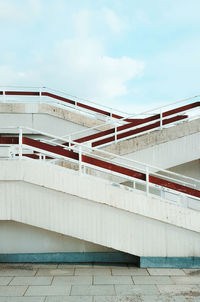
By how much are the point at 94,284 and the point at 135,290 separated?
0.80 meters

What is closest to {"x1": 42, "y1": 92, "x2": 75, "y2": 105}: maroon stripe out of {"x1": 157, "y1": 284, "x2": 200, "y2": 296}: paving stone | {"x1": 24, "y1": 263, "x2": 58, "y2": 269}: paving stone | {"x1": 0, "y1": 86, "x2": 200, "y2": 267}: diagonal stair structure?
{"x1": 0, "y1": 86, "x2": 200, "y2": 267}: diagonal stair structure

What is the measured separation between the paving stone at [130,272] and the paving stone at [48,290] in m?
1.29

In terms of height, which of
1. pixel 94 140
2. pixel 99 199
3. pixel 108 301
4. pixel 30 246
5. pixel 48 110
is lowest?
pixel 108 301

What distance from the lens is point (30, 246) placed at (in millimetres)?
7000

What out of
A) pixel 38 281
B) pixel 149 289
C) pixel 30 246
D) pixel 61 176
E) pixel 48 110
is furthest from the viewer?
pixel 48 110

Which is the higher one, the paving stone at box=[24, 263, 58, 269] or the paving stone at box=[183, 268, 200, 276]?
the paving stone at box=[24, 263, 58, 269]

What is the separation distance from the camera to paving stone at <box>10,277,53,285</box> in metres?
5.61

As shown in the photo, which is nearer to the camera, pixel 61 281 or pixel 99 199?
pixel 61 281

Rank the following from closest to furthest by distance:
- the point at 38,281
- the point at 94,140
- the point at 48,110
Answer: the point at 38,281, the point at 94,140, the point at 48,110

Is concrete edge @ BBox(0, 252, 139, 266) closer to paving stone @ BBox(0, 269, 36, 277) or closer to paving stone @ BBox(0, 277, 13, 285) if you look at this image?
paving stone @ BBox(0, 269, 36, 277)

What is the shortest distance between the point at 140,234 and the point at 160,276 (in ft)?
3.10

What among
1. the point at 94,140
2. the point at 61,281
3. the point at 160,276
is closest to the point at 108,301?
the point at 61,281

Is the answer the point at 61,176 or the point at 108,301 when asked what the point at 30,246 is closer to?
the point at 61,176

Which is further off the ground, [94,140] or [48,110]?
[48,110]
